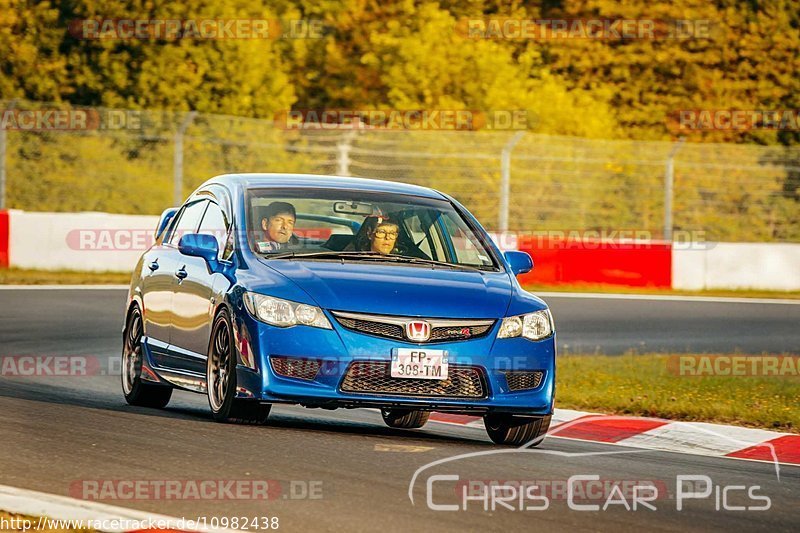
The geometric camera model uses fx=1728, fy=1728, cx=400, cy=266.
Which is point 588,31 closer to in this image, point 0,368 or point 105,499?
point 0,368

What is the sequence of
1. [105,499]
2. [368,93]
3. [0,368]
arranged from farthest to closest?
[368,93] → [0,368] → [105,499]

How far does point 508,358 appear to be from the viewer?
32.2 feet

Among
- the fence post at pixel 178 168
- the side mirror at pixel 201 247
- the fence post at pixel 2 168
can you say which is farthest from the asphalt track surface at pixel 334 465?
the fence post at pixel 178 168

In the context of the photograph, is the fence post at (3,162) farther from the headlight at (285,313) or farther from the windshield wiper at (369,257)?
the headlight at (285,313)

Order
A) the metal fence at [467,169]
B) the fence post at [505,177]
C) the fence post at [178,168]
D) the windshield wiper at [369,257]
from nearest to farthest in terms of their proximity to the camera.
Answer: the windshield wiper at [369,257] → the fence post at [178,168] → the fence post at [505,177] → the metal fence at [467,169]

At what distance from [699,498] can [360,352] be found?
2.23 metres

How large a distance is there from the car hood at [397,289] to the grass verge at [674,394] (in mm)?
2668

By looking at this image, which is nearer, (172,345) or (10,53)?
(172,345)

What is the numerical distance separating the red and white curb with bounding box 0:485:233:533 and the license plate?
2637mm

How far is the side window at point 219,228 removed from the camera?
34.9 ft

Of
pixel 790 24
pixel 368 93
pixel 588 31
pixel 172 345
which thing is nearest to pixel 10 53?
pixel 368 93

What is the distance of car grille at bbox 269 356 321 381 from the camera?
9555 millimetres

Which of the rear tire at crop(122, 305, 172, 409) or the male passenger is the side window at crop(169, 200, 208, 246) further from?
the male passenger

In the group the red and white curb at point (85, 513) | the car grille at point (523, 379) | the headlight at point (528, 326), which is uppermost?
the headlight at point (528, 326)
